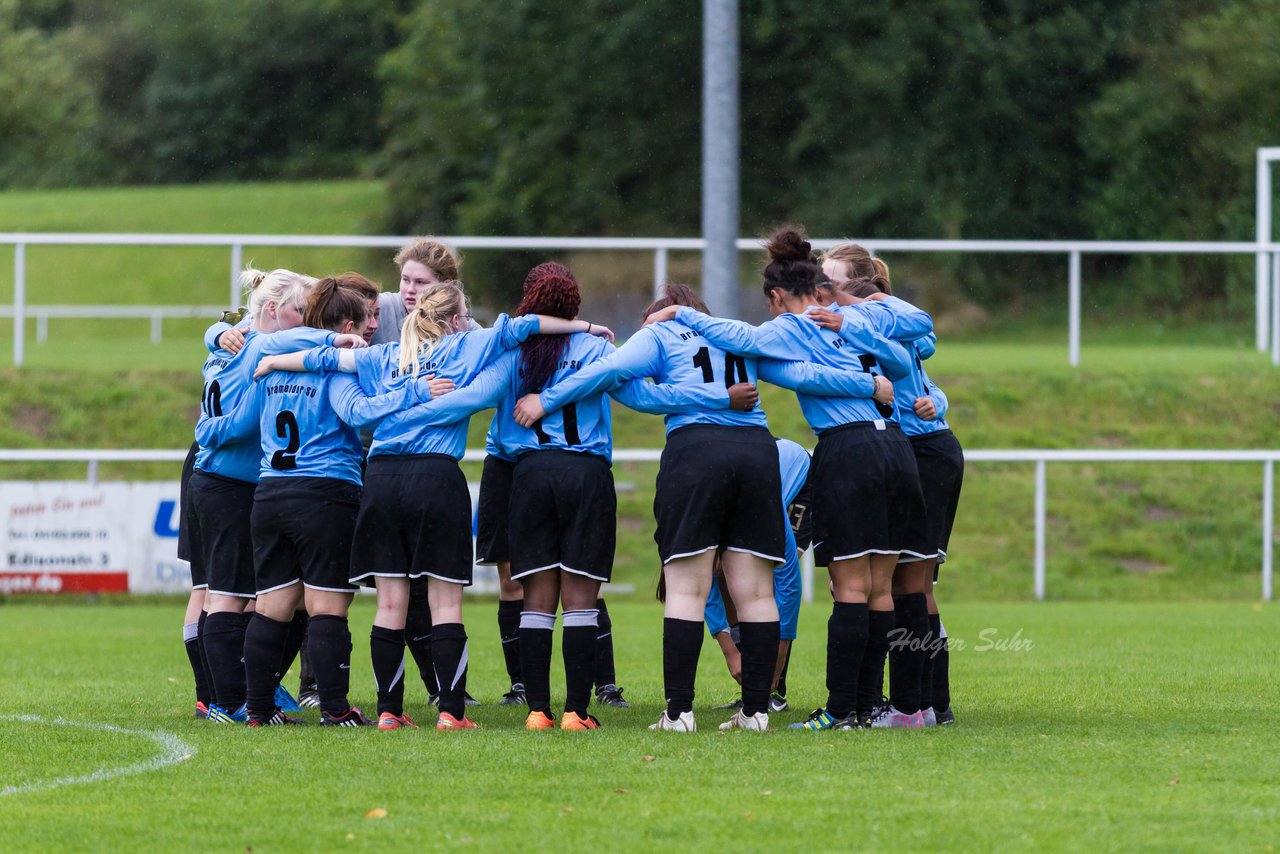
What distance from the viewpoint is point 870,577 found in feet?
22.8

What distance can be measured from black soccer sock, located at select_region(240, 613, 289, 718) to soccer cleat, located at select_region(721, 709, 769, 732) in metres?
1.85

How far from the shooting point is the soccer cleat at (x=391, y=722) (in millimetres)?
6934

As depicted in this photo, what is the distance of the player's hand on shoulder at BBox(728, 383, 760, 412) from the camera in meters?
6.83

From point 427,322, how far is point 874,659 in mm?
2273

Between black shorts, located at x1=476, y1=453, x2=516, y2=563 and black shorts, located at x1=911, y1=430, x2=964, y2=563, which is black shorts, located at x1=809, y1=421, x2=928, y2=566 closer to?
black shorts, located at x1=911, y1=430, x2=964, y2=563

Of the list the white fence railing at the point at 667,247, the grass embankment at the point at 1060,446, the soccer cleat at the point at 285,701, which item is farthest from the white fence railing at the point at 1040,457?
the soccer cleat at the point at 285,701

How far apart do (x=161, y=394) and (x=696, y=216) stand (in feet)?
57.9

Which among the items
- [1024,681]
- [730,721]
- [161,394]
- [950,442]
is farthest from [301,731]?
[161,394]

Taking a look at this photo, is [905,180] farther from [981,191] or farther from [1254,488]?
[1254,488]

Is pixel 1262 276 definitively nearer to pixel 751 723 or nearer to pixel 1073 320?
pixel 1073 320

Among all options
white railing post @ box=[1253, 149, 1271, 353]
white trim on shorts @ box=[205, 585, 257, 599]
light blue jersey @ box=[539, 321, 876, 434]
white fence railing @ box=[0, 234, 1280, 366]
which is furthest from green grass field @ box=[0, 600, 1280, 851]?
white railing post @ box=[1253, 149, 1271, 353]

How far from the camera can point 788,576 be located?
26.1 ft

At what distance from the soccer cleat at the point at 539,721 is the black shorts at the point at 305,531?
2.99 feet

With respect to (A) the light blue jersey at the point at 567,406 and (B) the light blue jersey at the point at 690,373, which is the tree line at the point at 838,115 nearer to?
(B) the light blue jersey at the point at 690,373
